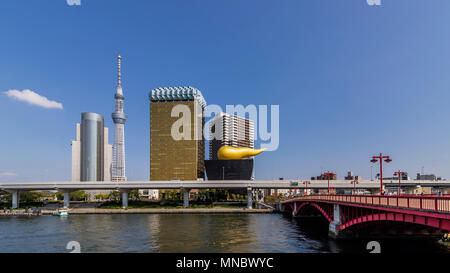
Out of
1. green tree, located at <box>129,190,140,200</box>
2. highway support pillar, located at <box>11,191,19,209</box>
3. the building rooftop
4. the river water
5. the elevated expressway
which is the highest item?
the building rooftop

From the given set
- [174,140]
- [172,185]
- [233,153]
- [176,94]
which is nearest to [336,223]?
[172,185]

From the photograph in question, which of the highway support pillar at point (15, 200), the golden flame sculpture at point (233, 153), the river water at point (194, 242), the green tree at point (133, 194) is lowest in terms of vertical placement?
the green tree at point (133, 194)

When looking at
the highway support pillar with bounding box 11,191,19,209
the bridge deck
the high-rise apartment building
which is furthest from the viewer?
the high-rise apartment building

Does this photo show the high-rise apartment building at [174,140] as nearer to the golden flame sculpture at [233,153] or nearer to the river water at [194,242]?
the golden flame sculpture at [233,153]

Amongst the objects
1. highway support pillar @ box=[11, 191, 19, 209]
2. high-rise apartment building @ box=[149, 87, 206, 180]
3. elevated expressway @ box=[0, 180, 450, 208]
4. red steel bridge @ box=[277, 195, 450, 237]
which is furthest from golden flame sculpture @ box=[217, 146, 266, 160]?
highway support pillar @ box=[11, 191, 19, 209]

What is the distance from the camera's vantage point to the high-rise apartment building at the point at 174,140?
627ft

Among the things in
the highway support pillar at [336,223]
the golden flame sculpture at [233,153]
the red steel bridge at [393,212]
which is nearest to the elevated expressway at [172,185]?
the golden flame sculpture at [233,153]

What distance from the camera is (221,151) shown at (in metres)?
148

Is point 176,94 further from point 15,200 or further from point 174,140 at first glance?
point 15,200

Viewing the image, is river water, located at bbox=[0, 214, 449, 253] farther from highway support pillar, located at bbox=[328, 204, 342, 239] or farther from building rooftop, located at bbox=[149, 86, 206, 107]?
building rooftop, located at bbox=[149, 86, 206, 107]

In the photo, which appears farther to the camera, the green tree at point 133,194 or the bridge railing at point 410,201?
the green tree at point 133,194

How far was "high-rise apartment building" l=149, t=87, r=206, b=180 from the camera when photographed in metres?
191
